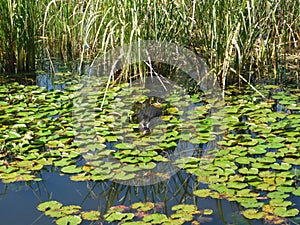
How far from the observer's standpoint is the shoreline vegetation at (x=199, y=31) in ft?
11.7

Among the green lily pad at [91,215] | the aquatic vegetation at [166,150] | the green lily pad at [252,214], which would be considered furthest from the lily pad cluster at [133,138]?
the green lily pad at [252,214]

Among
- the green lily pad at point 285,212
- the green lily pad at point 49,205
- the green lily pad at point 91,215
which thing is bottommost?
the green lily pad at point 91,215

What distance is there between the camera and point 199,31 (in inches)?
148

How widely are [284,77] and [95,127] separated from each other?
163cm

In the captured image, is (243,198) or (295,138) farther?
(295,138)

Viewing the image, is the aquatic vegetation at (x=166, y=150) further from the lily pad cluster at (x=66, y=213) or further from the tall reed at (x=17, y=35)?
the tall reed at (x=17, y=35)

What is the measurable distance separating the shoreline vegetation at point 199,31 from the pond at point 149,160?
0.31 meters

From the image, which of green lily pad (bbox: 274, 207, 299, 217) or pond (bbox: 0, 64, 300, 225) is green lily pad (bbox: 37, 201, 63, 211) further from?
green lily pad (bbox: 274, 207, 299, 217)

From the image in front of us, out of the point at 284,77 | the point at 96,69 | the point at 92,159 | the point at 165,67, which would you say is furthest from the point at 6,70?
the point at 284,77

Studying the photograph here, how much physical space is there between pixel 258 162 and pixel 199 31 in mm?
1441

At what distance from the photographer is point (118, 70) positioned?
4.07 m

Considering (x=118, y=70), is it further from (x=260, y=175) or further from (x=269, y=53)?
(x=260, y=175)

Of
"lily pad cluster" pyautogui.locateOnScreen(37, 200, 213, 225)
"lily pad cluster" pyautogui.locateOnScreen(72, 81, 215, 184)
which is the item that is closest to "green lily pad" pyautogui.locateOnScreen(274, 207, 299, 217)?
"lily pad cluster" pyautogui.locateOnScreen(37, 200, 213, 225)

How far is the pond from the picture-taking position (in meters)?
2.21
